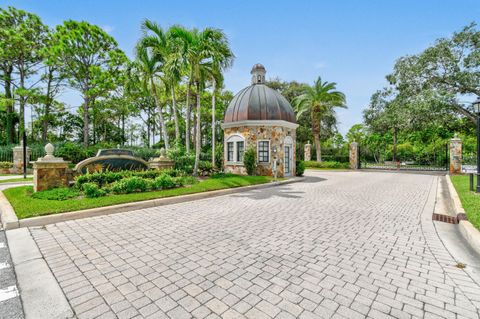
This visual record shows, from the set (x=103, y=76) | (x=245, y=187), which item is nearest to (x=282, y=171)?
(x=245, y=187)

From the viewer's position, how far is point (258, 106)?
16.7 meters

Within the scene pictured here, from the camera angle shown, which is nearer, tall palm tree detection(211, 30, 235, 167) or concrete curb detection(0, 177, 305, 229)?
concrete curb detection(0, 177, 305, 229)

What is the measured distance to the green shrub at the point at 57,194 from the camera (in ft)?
24.2

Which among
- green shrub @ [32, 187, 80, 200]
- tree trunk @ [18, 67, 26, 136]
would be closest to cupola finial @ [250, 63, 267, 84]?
green shrub @ [32, 187, 80, 200]

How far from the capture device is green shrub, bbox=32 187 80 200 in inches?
290

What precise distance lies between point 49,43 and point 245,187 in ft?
84.0

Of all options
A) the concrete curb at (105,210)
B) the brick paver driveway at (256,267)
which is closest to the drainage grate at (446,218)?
the brick paver driveway at (256,267)

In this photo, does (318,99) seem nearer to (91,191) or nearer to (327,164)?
(327,164)

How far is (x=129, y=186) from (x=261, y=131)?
33.0 feet

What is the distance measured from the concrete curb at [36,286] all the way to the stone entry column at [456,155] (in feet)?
81.7

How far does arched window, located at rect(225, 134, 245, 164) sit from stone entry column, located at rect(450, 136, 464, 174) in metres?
16.8

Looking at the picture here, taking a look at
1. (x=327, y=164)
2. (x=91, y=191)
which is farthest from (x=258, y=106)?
(x=327, y=164)

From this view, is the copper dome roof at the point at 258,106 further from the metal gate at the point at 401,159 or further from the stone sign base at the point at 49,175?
the metal gate at the point at 401,159

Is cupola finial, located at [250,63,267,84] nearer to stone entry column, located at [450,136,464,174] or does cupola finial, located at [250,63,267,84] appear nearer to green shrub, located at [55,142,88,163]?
green shrub, located at [55,142,88,163]
